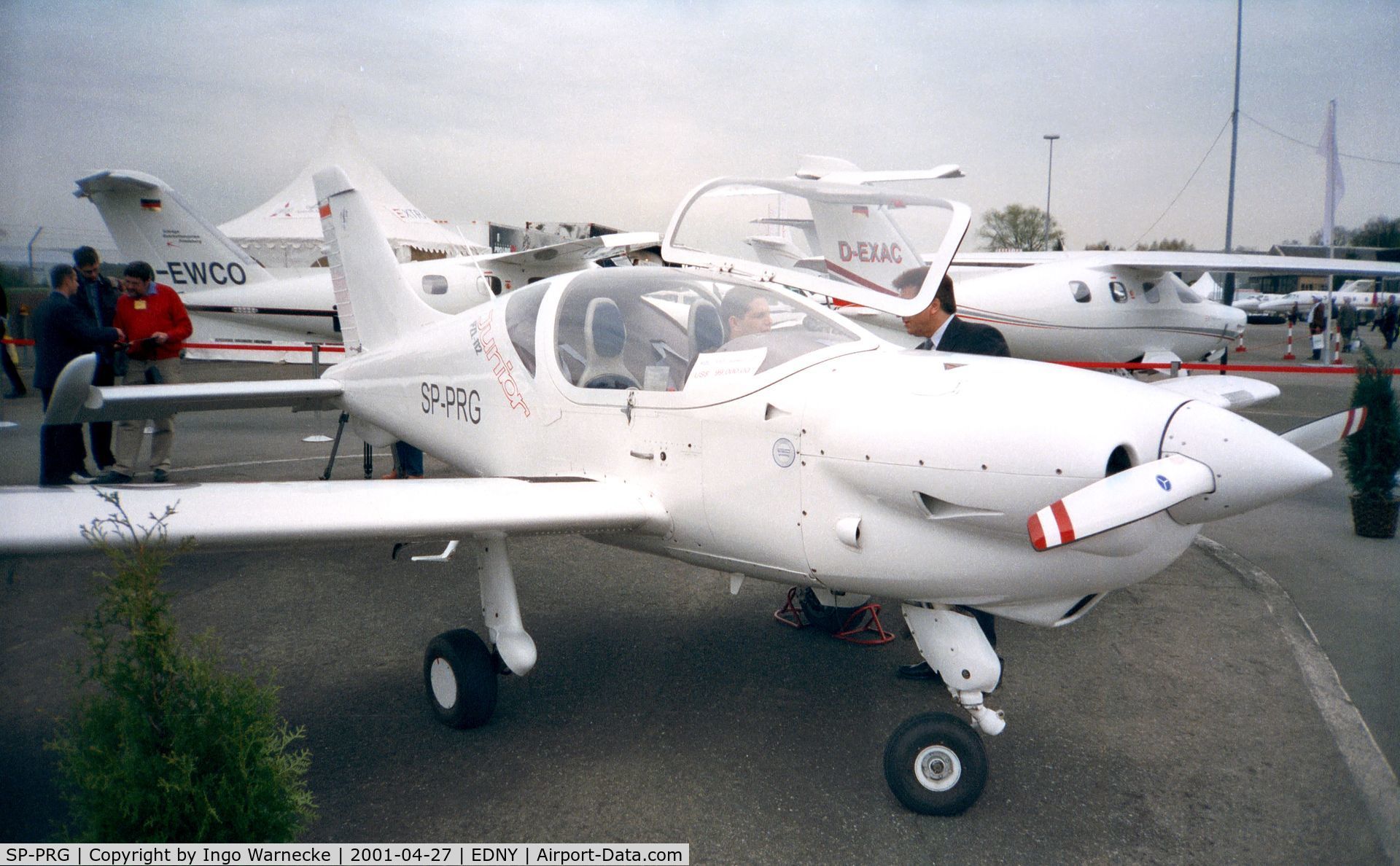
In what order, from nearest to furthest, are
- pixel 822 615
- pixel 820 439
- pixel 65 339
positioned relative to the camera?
pixel 820 439 < pixel 822 615 < pixel 65 339

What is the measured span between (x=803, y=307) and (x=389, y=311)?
10.4ft

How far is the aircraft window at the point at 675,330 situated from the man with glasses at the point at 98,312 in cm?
496

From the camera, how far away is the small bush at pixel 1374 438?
5.74 m

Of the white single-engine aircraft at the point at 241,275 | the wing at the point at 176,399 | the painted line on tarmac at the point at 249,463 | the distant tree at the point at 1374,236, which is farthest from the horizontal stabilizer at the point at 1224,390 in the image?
the distant tree at the point at 1374,236

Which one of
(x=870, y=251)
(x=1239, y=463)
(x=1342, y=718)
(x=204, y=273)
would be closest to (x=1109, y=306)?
(x=870, y=251)

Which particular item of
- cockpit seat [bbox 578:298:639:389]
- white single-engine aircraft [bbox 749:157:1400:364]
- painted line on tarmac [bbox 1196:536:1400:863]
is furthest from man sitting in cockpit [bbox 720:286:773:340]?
white single-engine aircraft [bbox 749:157:1400:364]

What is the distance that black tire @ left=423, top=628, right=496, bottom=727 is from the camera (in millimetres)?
3398

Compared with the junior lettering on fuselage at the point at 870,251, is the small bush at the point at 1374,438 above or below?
below

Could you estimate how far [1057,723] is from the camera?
3506mm

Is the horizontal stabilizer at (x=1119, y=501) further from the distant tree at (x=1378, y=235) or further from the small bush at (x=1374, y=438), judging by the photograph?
the distant tree at (x=1378, y=235)

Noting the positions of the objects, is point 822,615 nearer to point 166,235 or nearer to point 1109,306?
point 166,235

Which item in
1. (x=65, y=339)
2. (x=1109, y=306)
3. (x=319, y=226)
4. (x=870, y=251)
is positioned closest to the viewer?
(x=65, y=339)

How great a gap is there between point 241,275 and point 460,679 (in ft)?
40.6

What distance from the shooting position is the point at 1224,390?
4391 millimetres
